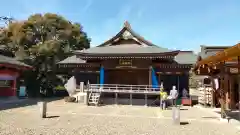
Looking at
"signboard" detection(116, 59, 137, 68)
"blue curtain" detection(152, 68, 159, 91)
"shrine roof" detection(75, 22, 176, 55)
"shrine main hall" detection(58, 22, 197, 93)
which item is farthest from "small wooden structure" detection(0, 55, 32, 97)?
"blue curtain" detection(152, 68, 159, 91)

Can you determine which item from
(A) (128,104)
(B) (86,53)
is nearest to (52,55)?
(B) (86,53)

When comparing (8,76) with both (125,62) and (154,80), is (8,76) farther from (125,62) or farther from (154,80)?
(154,80)

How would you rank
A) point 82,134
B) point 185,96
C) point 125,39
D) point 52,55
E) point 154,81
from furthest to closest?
1. point 52,55
2. point 125,39
3. point 185,96
4. point 154,81
5. point 82,134

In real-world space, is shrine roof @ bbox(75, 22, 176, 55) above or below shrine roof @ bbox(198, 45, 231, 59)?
above

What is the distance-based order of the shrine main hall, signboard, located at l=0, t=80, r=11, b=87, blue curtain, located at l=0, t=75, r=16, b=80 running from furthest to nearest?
1. signboard, located at l=0, t=80, r=11, b=87
2. blue curtain, located at l=0, t=75, r=16, b=80
3. the shrine main hall

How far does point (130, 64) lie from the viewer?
21047 mm

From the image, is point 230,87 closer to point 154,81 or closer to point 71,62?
point 154,81

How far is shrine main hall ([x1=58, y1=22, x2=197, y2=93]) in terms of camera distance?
20.3 meters

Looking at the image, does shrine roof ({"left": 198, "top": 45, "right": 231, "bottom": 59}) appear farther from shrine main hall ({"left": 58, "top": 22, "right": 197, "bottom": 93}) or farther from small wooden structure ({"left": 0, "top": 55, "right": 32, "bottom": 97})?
small wooden structure ({"left": 0, "top": 55, "right": 32, "bottom": 97})

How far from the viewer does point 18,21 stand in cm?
3034

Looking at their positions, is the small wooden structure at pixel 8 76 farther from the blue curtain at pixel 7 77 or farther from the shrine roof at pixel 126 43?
the shrine roof at pixel 126 43

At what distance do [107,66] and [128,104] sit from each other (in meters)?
4.21

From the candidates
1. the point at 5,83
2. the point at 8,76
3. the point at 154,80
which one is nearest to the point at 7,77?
the point at 8,76

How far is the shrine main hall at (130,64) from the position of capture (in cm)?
2030
